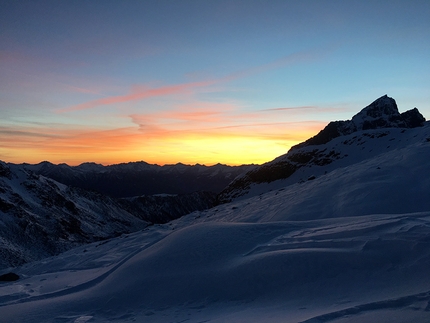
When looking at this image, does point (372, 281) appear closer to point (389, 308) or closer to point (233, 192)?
point (389, 308)

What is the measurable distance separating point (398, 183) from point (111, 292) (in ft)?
61.2

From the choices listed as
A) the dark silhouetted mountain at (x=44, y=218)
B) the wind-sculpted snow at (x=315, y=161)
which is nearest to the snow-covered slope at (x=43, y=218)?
the dark silhouetted mountain at (x=44, y=218)

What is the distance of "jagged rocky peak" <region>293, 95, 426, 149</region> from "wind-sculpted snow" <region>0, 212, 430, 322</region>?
96504mm

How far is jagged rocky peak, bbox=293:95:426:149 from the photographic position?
326ft

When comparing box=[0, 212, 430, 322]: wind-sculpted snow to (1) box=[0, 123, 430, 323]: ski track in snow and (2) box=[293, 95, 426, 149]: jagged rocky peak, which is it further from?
(2) box=[293, 95, 426, 149]: jagged rocky peak

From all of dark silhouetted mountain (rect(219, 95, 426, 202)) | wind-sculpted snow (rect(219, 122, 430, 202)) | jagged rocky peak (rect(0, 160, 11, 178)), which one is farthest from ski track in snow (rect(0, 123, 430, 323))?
jagged rocky peak (rect(0, 160, 11, 178))

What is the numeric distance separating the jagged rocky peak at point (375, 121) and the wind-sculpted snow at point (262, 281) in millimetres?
96504

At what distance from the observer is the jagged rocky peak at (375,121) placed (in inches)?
3912

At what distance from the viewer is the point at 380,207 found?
17.2m

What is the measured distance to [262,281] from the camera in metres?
8.00

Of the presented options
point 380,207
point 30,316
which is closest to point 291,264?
point 30,316

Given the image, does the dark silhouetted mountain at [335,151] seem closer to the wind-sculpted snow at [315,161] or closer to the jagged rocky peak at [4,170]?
the wind-sculpted snow at [315,161]

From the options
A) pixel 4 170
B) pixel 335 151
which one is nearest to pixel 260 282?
pixel 335 151

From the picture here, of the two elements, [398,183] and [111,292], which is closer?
[111,292]
